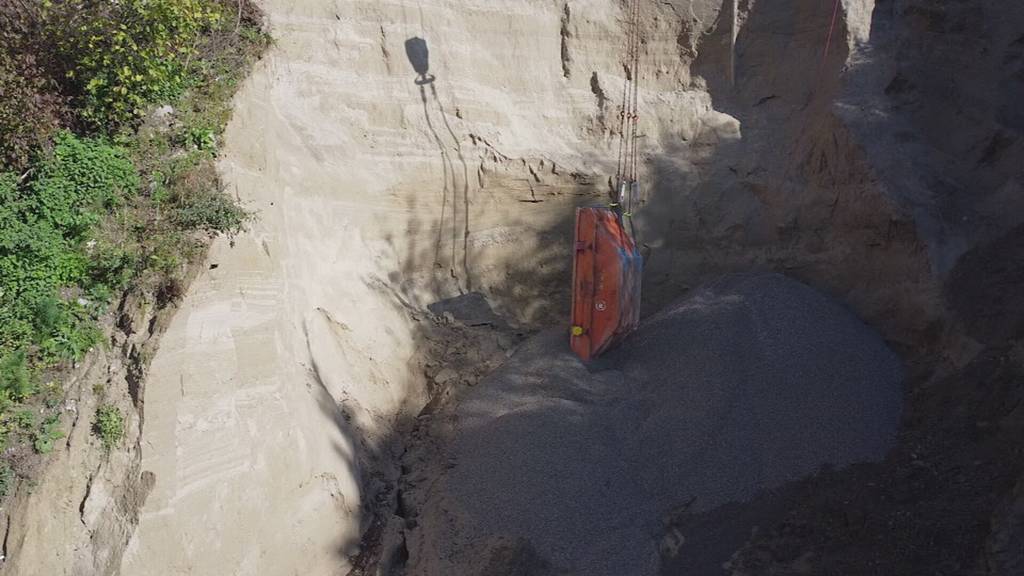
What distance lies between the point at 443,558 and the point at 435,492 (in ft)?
2.38

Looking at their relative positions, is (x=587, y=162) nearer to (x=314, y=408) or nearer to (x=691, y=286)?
(x=691, y=286)

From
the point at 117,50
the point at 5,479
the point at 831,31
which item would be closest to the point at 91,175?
the point at 117,50

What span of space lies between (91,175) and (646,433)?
4.93 metres

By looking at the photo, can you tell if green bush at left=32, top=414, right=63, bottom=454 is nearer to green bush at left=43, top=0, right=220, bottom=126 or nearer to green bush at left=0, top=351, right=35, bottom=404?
green bush at left=0, top=351, right=35, bottom=404

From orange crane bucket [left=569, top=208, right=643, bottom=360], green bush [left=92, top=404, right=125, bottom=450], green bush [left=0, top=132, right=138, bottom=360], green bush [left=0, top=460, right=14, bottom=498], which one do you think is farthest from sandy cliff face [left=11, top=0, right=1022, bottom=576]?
orange crane bucket [left=569, top=208, right=643, bottom=360]

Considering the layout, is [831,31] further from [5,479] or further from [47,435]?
[5,479]

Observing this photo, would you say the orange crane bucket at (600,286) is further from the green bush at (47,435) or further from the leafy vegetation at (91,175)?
the green bush at (47,435)

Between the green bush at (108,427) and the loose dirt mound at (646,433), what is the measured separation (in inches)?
93.6

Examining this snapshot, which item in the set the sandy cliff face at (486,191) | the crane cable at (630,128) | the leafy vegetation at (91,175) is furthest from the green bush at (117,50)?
the crane cable at (630,128)

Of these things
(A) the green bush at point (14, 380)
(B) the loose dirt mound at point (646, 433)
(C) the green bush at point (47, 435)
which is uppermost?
(A) the green bush at point (14, 380)

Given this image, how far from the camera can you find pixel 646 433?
6.60 meters

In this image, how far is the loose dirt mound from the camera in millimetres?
5918

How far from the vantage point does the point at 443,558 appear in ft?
19.6

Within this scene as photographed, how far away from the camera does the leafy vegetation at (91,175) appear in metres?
5.45
